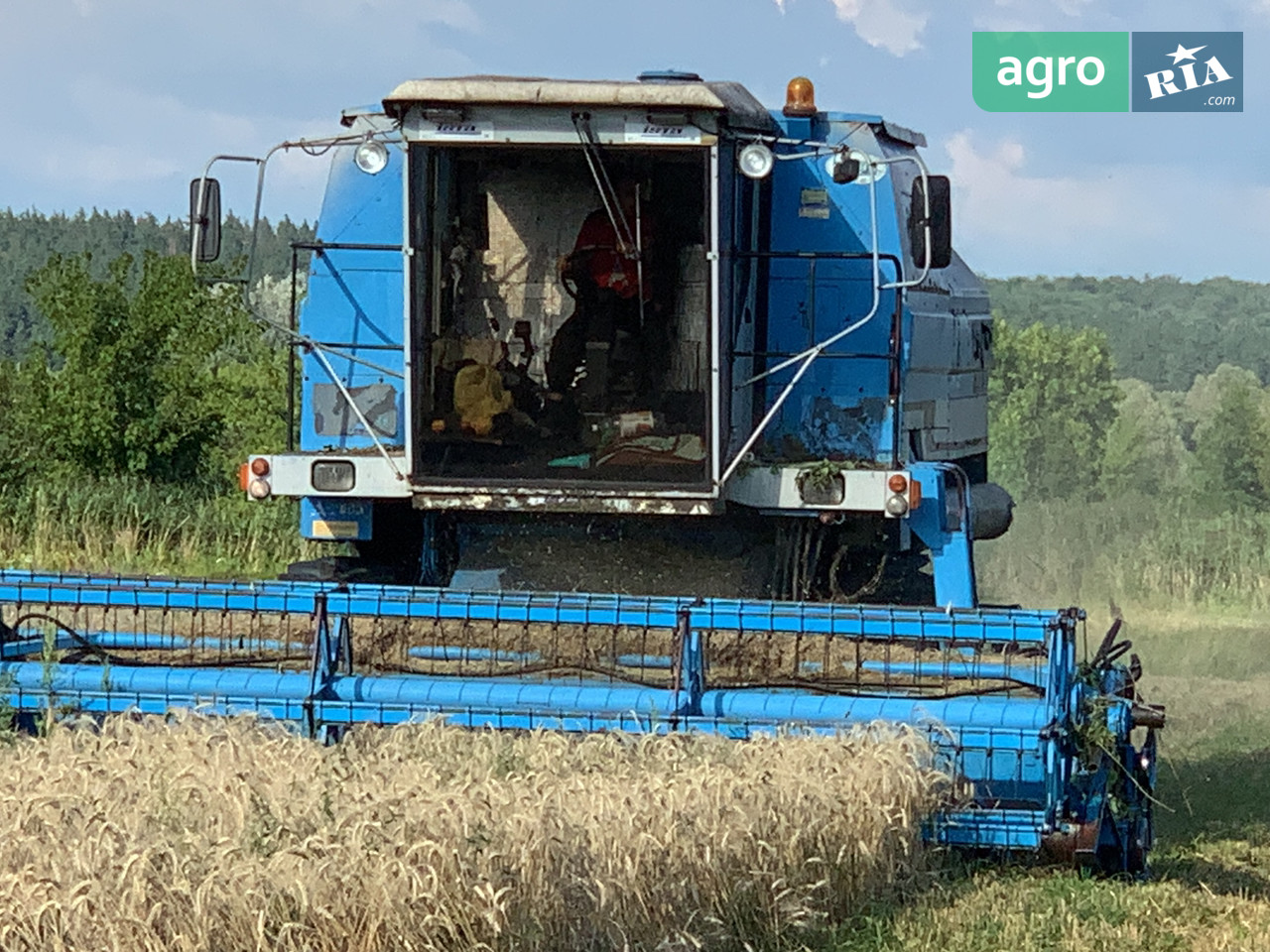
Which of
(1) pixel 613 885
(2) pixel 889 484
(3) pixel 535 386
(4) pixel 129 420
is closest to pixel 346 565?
(3) pixel 535 386

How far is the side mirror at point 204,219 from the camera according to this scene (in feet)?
26.6

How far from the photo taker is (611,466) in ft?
26.1

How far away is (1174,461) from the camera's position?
123 ft

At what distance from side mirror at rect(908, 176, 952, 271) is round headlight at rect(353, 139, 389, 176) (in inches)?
77.8

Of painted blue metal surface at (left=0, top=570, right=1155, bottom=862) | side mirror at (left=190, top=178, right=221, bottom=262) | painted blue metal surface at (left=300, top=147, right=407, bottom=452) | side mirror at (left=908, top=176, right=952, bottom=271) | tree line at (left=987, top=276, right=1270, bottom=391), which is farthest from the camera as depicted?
tree line at (left=987, top=276, right=1270, bottom=391)

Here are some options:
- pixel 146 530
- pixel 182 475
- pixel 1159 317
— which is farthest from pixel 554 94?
pixel 1159 317

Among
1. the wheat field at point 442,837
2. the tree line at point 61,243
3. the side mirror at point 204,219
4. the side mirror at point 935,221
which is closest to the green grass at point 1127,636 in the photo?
the wheat field at point 442,837

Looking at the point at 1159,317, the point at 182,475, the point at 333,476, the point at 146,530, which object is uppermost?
the point at 1159,317

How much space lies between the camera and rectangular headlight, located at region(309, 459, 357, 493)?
27.0 ft

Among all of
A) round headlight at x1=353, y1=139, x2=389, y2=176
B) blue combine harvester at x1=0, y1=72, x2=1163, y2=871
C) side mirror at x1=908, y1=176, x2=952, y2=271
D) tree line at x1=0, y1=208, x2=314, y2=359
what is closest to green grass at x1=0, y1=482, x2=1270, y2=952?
blue combine harvester at x1=0, y1=72, x2=1163, y2=871

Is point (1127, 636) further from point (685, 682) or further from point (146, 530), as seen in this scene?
point (685, 682)

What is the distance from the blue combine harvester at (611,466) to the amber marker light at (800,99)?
1 cm

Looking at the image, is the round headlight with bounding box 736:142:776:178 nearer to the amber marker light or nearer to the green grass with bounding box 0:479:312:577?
the amber marker light

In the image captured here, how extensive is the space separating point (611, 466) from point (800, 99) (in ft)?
6.22
